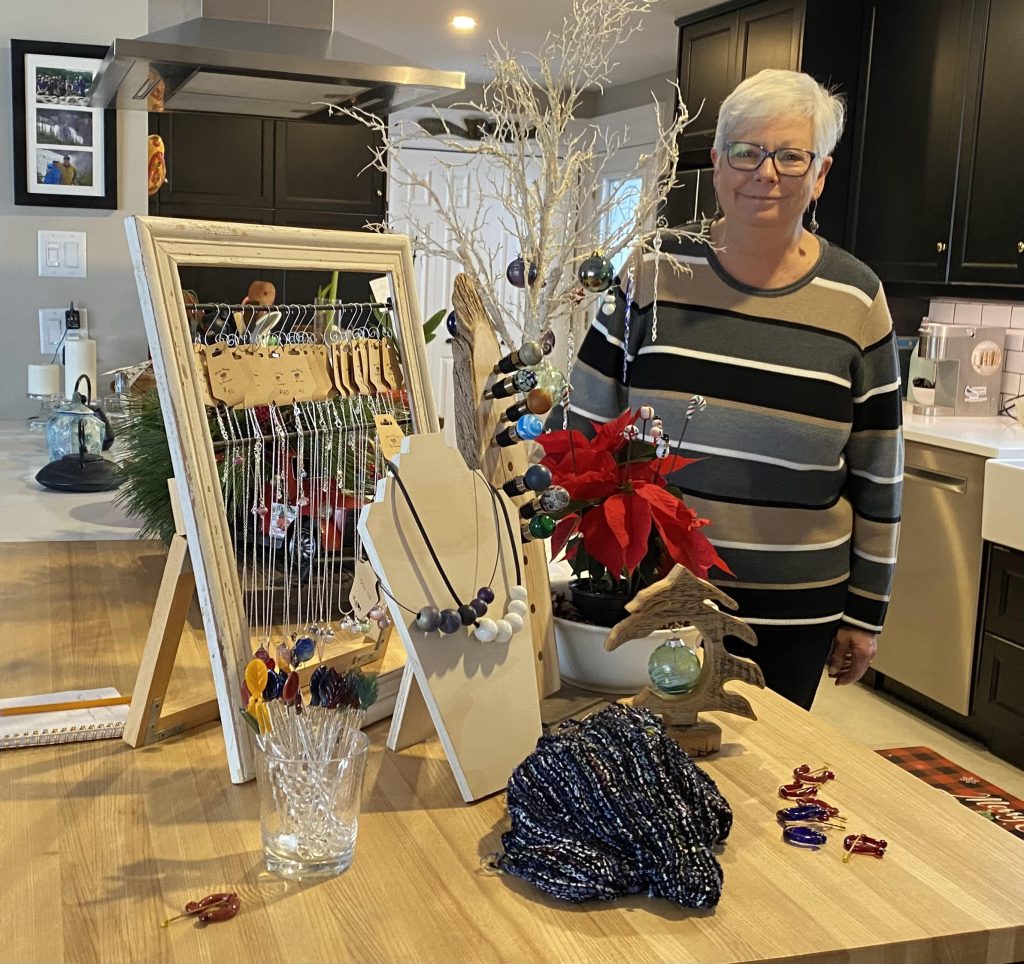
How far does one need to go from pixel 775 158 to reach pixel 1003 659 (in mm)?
2356

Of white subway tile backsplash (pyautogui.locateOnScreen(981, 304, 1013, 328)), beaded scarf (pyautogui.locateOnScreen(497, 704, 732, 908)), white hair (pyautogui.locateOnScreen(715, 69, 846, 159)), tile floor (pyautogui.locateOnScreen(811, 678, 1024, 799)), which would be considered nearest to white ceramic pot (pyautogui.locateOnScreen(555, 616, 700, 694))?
beaded scarf (pyautogui.locateOnScreen(497, 704, 732, 908))

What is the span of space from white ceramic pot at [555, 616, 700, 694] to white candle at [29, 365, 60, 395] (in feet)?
7.72

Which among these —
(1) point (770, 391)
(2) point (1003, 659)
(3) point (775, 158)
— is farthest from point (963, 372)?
(3) point (775, 158)

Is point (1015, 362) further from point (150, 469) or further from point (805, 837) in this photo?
point (805, 837)

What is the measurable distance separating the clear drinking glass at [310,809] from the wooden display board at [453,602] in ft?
0.46

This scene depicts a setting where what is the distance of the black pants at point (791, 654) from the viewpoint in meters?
1.79

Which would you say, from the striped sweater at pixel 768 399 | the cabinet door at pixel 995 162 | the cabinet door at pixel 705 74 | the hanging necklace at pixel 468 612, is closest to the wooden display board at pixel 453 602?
the hanging necklace at pixel 468 612

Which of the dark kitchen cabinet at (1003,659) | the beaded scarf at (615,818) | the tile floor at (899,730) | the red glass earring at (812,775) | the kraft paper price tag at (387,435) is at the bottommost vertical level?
the tile floor at (899,730)

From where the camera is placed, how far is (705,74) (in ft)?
16.5

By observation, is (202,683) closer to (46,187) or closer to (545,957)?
(545,957)

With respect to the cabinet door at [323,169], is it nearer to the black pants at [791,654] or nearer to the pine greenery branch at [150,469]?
the pine greenery branch at [150,469]

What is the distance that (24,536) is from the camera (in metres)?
2.00

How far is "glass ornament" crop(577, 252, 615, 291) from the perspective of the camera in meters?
1.25

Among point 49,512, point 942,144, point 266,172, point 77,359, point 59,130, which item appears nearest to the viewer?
point 49,512
